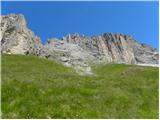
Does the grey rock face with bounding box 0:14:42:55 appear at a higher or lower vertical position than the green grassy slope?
higher

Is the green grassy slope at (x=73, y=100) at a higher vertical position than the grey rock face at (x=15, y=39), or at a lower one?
lower

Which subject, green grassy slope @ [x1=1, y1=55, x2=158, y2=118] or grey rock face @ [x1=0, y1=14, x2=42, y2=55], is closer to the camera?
green grassy slope @ [x1=1, y1=55, x2=158, y2=118]

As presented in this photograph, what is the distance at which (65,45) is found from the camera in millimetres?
190125

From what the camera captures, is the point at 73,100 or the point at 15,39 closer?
the point at 73,100

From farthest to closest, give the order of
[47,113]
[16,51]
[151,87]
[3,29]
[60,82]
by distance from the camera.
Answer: [3,29]
[16,51]
[151,87]
[60,82]
[47,113]

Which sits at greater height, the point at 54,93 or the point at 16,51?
the point at 16,51

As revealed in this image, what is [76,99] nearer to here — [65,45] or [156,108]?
[156,108]

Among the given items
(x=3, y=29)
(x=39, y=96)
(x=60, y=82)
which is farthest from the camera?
(x=3, y=29)

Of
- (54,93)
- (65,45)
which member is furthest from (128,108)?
(65,45)

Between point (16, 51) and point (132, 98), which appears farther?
point (16, 51)

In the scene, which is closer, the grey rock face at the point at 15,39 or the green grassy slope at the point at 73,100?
the green grassy slope at the point at 73,100

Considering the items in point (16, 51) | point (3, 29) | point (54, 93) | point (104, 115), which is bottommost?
point (104, 115)

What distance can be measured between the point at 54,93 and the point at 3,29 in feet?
360

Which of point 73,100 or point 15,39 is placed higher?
point 15,39
